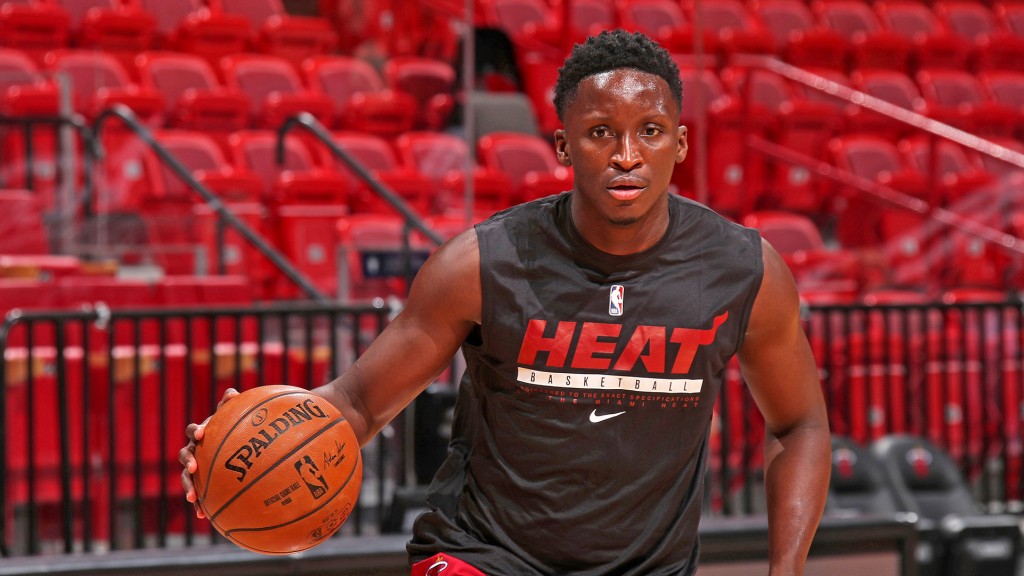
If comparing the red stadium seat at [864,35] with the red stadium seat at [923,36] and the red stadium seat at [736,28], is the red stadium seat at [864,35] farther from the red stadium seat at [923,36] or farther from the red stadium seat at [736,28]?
the red stadium seat at [736,28]

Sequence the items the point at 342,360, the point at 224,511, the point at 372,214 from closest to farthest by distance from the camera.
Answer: the point at 224,511
the point at 342,360
the point at 372,214

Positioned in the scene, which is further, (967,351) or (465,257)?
(967,351)

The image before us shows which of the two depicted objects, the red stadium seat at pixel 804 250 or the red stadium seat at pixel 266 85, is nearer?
the red stadium seat at pixel 804 250

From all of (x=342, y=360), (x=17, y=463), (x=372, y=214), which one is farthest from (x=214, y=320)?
(x=372, y=214)

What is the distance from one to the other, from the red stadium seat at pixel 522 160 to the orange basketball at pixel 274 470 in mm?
2789

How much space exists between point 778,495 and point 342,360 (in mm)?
3481

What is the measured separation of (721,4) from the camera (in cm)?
1043

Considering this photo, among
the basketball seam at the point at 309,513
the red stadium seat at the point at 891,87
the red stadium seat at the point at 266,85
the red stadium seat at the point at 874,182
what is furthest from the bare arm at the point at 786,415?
the red stadium seat at the point at 891,87

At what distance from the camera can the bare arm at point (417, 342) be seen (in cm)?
228

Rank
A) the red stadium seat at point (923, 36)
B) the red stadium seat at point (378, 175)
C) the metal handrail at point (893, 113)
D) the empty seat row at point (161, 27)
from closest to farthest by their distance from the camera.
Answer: the red stadium seat at point (378, 175)
the empty seat row at point (161, 27)
the metal handrail at point (893, 113)
the red stadium seat at point (923, 36)

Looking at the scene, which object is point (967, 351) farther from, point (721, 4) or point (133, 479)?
point (721, 4)

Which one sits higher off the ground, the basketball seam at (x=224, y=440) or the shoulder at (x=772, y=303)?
the shoulder at (x=772, y=303)


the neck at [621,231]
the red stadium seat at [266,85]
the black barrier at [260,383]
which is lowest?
the black barrier at [260,383]

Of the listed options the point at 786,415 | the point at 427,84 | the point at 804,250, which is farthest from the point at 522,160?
the point at 786,415
